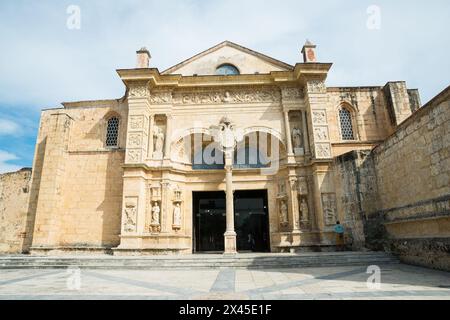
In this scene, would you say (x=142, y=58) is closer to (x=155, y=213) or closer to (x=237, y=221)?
(x=155, y=213)

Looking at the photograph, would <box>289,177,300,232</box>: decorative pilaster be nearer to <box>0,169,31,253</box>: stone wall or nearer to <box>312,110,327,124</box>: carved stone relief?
<box>312,110,327,124</box>: carved stone relief

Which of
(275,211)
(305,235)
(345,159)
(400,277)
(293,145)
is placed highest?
(293,145)

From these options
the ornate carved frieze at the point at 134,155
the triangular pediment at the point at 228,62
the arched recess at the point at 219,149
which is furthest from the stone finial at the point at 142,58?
the ornate carved frieze at the point at 134,155

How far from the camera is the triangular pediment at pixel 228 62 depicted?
58.4 ft

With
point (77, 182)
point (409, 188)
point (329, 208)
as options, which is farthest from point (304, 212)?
point (77, 182)

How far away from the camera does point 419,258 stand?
9.27m

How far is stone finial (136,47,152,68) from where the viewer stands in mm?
17250

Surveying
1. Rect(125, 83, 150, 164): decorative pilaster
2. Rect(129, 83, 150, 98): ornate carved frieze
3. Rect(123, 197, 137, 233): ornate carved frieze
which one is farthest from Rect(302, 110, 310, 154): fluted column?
Rect(123, 197, 137, 233): ornate carved frieze

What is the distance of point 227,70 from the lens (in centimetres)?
1808

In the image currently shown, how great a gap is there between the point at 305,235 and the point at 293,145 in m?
5.16
